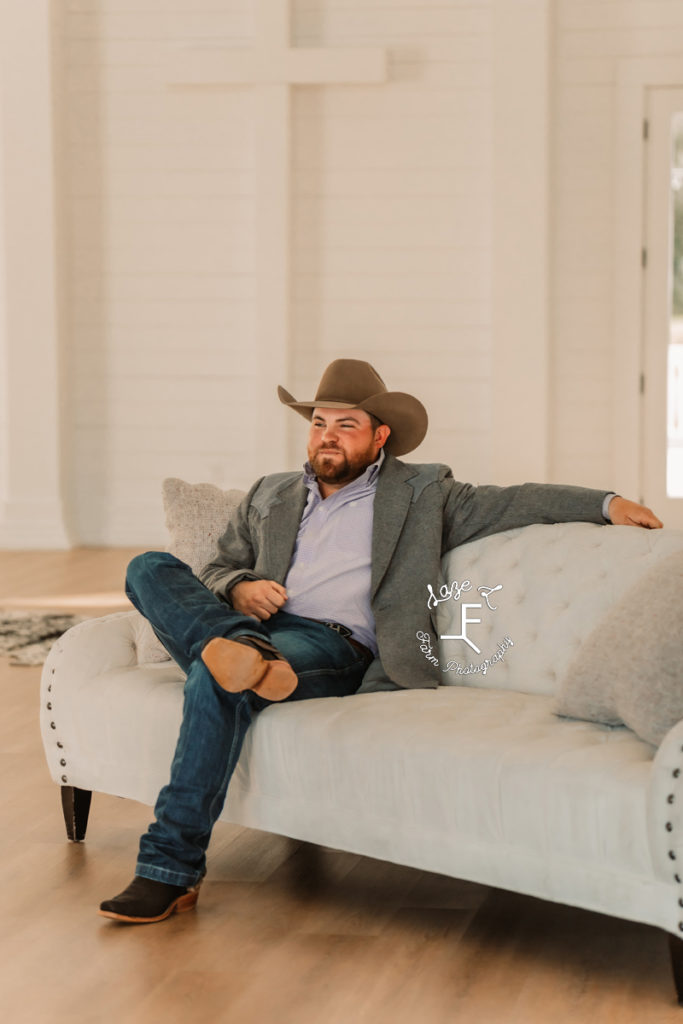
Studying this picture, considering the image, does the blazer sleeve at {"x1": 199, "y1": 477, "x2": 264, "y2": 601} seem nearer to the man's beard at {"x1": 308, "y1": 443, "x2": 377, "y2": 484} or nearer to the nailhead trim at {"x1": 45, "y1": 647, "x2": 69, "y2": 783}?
the man's beard at {"x1": 308, "y1": 443, "x2": 377, "y2": 484}

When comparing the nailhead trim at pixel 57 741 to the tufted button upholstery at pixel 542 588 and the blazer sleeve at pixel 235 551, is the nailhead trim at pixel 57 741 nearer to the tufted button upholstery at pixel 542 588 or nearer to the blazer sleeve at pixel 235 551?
the blazer sleeve at pixel 235 551

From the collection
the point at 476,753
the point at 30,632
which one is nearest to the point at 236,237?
the point at 30,632

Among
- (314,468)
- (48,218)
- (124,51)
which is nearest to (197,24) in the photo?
(124,51)

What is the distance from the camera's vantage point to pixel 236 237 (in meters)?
8.11

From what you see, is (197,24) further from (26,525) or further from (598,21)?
(26,525)

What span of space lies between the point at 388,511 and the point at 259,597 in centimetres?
36

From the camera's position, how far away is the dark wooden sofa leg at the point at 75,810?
3.03m

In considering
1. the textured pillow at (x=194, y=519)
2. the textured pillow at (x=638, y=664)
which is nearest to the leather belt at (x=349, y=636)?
the textured pillow at (x=194, y=519)

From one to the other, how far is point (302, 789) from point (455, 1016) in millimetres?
590

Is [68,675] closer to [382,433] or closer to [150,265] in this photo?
[382,433]

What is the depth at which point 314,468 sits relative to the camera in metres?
3.14

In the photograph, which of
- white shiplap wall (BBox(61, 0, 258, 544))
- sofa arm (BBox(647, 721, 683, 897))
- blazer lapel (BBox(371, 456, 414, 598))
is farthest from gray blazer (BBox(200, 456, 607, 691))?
white shiplap wall (BBox(61, 0, 258, 544))

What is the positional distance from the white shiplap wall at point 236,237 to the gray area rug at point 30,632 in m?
2.52

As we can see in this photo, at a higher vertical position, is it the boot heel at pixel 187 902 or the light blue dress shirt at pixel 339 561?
the light blue dress shirt at pixel 339 561
